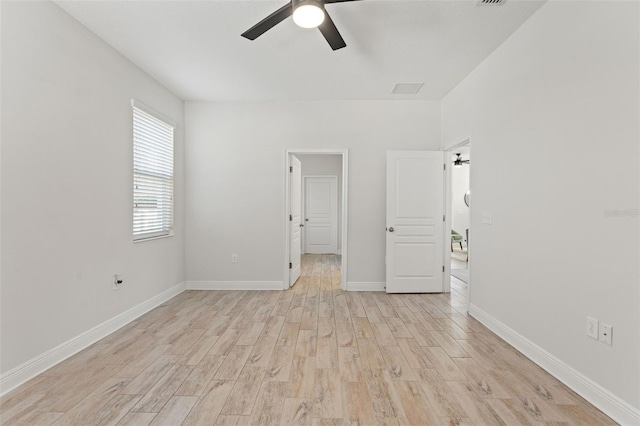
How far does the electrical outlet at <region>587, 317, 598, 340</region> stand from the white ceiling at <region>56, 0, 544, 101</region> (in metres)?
2.29

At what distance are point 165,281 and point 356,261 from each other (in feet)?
8.42

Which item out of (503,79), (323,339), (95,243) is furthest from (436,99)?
(95,243)

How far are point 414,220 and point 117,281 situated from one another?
359 centimetres

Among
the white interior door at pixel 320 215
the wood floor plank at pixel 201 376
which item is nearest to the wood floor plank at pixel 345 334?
the wood floor plank at pixel 201 376

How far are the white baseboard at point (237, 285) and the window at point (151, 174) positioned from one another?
91 centimetres

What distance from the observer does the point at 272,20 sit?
2143mm

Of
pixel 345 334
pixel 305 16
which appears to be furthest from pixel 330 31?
pixel 345 334

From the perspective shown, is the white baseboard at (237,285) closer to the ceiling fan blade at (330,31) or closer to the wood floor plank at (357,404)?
the wood floor plank at (357,404)

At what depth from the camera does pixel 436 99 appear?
4.28 metres

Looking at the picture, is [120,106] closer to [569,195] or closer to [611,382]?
[569,195]

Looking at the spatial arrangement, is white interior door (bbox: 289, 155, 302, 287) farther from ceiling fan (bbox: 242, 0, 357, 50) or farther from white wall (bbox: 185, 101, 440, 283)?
ceiling fan (bbox: 242, 0, 357, 50)

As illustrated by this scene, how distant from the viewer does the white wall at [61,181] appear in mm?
2004

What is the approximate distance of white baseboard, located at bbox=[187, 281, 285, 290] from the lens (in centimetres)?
440

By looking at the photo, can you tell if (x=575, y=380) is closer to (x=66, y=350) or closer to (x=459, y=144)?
(x=459, y=144)
